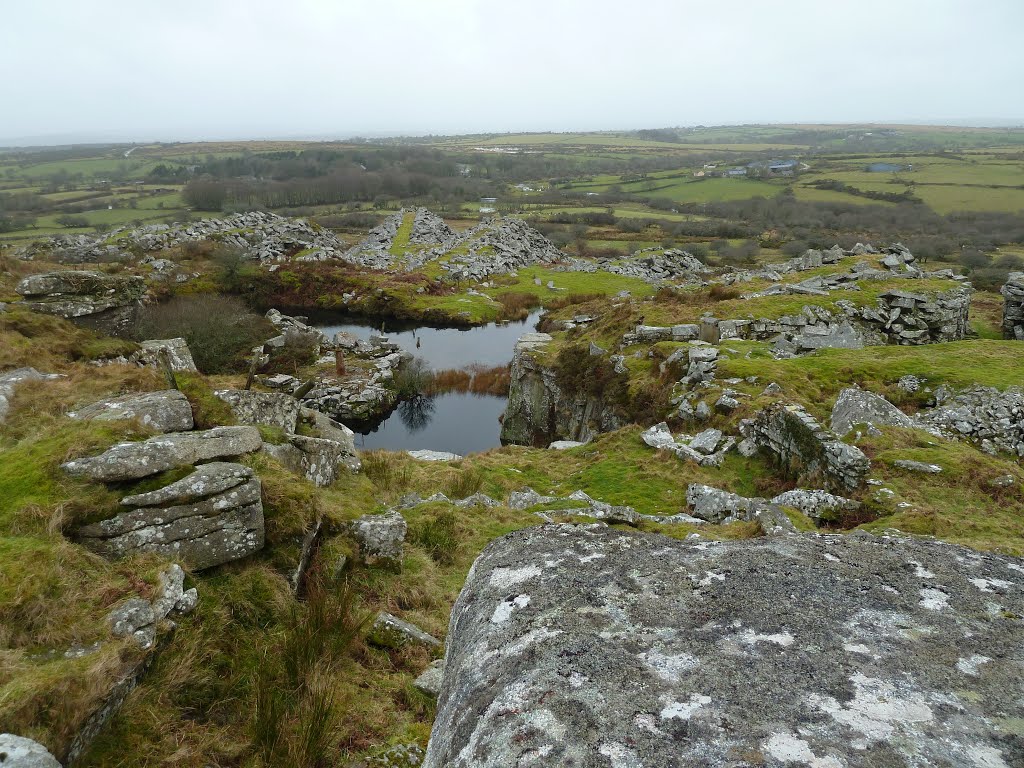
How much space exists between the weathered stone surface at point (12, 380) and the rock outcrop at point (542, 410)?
63.7 ft

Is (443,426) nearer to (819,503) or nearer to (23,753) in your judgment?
(819,503)

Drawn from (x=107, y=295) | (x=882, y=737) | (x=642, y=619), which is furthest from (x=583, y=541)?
(x=107, y=295)

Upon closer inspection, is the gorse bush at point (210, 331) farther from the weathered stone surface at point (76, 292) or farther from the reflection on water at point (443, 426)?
A: the reflection on water at point (443, 426)

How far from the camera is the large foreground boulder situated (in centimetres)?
232

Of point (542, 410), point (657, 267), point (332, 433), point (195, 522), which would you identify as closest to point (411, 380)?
point (542, 410)

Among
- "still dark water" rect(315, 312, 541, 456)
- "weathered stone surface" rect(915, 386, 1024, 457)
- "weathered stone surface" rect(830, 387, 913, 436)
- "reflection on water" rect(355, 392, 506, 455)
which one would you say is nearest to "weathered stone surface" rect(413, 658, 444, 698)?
"weathered stone surface" rect(830, 387, 913, 436)

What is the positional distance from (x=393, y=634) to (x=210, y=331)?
35.0m

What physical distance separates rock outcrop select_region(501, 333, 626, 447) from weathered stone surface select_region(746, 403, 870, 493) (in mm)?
8716

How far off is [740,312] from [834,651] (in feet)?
91.1

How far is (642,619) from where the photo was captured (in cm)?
315

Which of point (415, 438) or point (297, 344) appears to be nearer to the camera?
point (415, 438)

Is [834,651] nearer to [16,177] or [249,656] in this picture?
[249,656]

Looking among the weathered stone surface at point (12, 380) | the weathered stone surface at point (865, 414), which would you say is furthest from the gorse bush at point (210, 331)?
the weathered stone surface at point (865, 414)

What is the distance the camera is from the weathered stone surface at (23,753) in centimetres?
Result: 317
